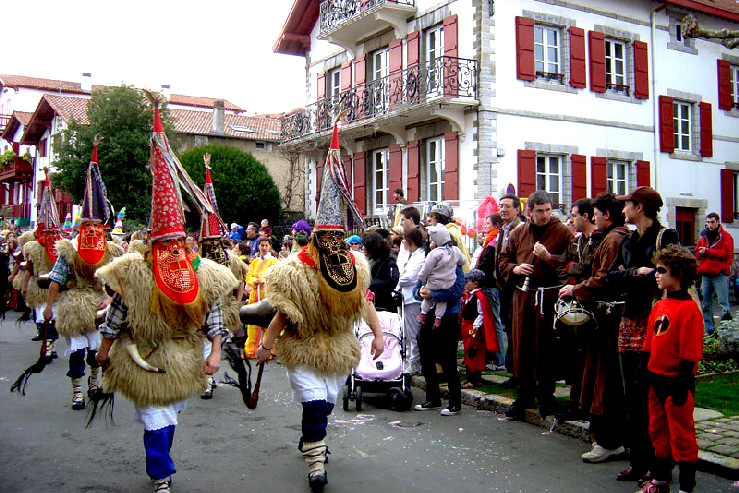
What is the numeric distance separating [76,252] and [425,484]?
509cm

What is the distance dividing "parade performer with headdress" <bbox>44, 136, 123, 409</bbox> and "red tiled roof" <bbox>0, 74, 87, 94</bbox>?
57.7 meters

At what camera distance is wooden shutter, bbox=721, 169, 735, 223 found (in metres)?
23.9

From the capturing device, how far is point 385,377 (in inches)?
310

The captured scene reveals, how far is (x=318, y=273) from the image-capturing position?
209 inches

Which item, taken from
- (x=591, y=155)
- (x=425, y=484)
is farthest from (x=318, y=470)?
(x=591, y=155)

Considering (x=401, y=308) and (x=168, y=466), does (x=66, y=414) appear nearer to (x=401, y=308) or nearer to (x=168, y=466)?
(x=168, y=466)

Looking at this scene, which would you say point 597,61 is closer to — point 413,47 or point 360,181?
point 413,47

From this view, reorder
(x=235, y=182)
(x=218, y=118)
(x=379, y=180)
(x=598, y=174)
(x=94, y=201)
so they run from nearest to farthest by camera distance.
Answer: (x=94, y=201) < (x=598, y=174) < (x=379, y=180) < (x=235, y=182) < (x=218, y=118)

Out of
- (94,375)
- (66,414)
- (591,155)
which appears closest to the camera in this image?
(66,414)

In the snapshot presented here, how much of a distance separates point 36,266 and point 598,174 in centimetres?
1588

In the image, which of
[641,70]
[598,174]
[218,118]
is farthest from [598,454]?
[218,118]

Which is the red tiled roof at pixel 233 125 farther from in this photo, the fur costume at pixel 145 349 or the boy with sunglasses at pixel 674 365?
the boy with sunglasses at pixel 674 365

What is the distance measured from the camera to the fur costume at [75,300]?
7.96 m

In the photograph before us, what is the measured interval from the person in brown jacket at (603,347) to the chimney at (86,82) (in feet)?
201
